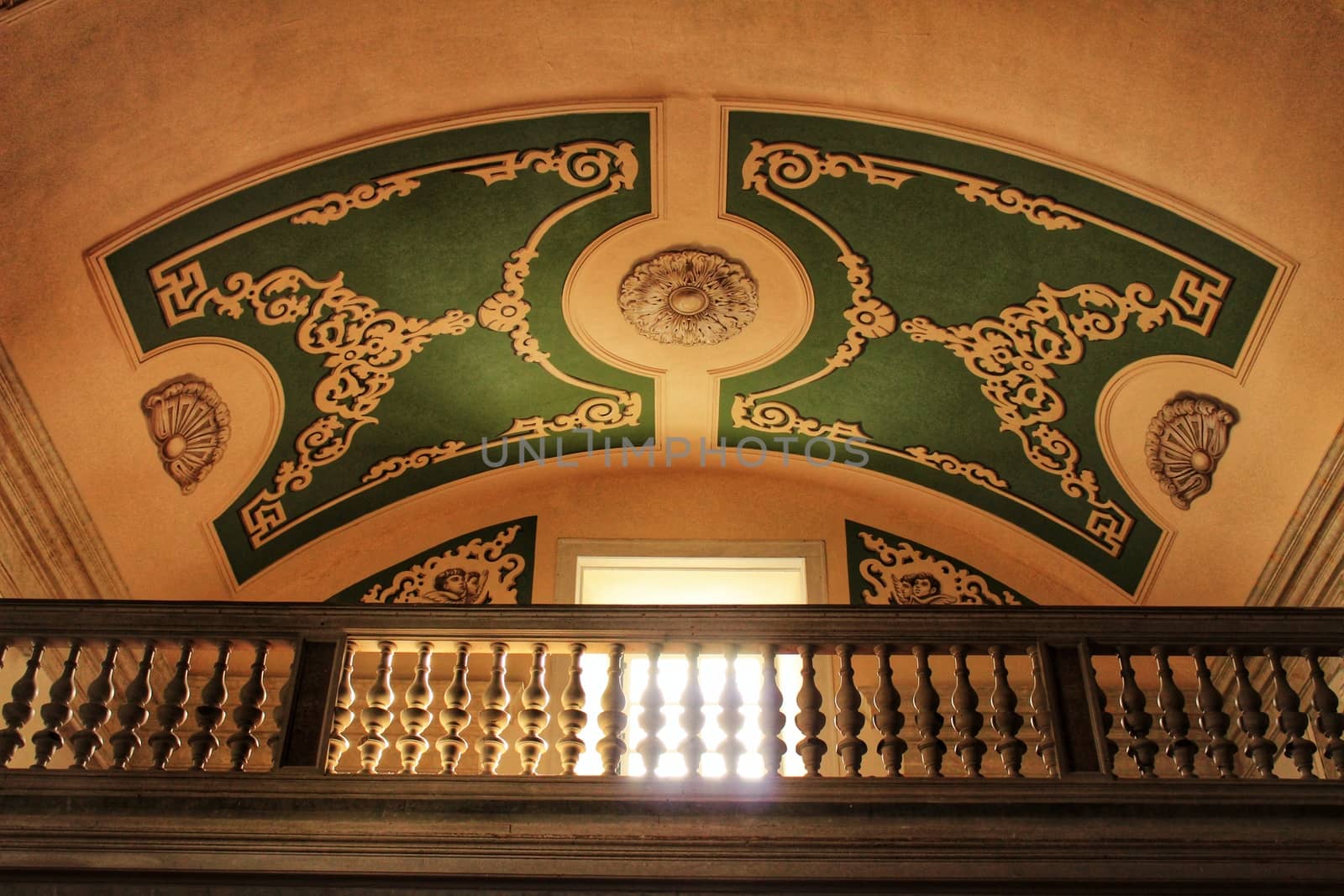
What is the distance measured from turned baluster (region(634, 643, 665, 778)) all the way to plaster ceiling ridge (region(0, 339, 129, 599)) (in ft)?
12.5

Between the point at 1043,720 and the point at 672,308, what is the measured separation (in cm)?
401

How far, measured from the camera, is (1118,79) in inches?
280

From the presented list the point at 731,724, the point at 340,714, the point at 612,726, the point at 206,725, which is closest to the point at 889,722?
the point at 731,724

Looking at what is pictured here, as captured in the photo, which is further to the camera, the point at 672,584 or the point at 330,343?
the point at 672,584

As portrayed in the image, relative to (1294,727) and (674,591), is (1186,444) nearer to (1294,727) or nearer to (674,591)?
(1294,727)

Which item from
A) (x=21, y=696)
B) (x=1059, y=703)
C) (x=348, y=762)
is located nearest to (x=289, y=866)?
(x=21, y=696)

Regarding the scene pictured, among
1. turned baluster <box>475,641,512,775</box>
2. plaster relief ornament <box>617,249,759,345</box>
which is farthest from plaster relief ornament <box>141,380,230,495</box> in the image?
turned baluster <box>475,641,512,775</box>

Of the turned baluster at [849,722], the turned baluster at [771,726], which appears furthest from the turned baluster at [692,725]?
the turned baluster at [849,722]

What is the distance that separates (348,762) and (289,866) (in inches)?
144

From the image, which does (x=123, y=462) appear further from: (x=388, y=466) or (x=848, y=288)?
(x=848, y=288)

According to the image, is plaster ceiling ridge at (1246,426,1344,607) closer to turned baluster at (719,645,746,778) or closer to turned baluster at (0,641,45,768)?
turned baluster at (719,645,746,778)

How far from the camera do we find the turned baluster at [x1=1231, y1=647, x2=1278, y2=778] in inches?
219

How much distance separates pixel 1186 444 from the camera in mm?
8359

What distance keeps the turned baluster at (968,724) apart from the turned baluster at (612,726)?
129cm
